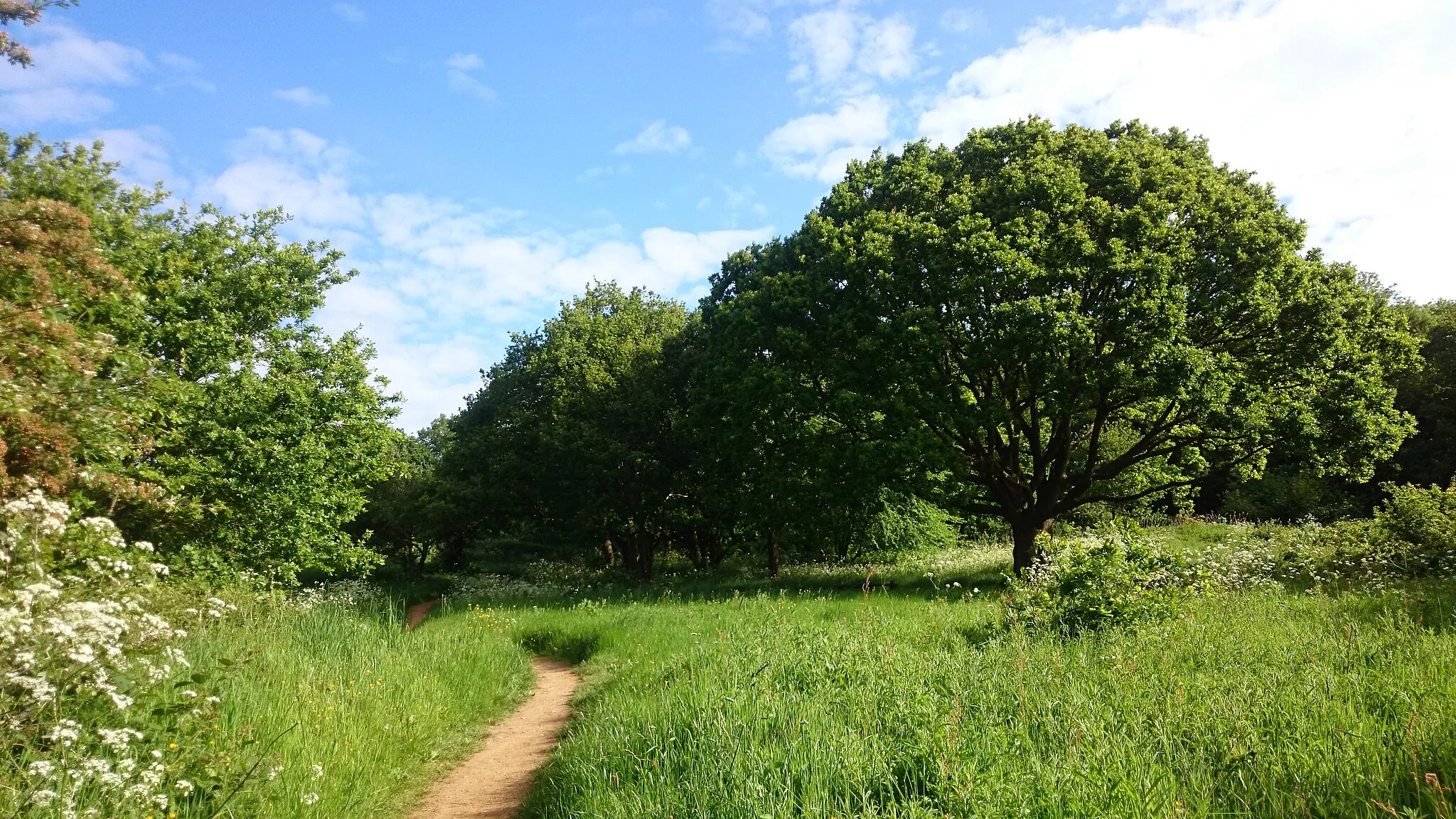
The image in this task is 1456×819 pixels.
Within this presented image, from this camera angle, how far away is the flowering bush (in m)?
4.50

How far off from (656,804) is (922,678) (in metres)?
2.76

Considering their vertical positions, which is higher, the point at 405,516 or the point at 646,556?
the point at 405,516

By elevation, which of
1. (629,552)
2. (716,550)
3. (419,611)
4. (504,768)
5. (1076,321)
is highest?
(1076,321)

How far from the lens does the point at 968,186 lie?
61.5ft

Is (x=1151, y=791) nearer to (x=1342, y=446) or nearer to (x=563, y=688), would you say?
(x=563, y=688)

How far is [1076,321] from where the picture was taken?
15914 millimetres

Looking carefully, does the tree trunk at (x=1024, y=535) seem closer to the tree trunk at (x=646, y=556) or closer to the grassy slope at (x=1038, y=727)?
the grassy slope at (x=1038, y=727)

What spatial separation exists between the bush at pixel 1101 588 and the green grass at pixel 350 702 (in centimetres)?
725

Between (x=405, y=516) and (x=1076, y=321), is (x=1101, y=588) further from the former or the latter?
(x=405, y=516)

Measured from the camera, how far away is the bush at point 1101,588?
8930 mm

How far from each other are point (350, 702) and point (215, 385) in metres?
15.9

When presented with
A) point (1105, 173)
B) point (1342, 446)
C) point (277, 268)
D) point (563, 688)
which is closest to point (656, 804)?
point (563, 688)

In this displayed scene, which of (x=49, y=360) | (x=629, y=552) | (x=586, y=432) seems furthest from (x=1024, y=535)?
(x=49, y=360)

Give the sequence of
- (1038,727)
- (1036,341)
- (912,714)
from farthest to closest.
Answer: (1036,341)
(912,714)
(1038,727)
